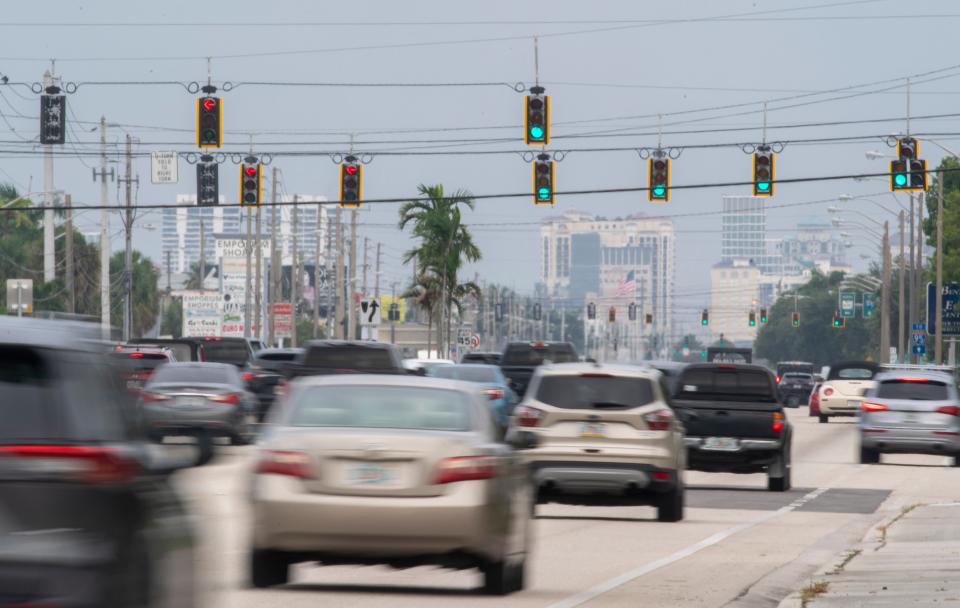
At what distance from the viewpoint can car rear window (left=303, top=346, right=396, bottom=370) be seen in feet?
121

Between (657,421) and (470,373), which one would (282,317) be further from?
(657,421)

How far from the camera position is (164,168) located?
63.9 metres

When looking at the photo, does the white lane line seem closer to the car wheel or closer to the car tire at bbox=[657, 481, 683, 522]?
the car tire at bbox=[657, 481, 683, 522]

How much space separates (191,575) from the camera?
8.73 m

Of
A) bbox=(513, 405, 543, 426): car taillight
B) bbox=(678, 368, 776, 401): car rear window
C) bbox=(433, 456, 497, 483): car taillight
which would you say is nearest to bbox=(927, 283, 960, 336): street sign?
bbox=(678, 368, 776, 401): car rear window

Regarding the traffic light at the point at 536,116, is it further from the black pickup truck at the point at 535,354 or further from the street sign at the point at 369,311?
the street sign at the point at 369,311

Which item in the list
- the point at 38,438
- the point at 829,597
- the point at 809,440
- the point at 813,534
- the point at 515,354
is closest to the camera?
the point at 38,438

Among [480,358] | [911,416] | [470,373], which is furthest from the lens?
[480,358]

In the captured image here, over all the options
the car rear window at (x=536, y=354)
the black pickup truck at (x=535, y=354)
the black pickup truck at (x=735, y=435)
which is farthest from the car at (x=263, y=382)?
the black pickup truck at (x=735, y=435)

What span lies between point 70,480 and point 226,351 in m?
43.1

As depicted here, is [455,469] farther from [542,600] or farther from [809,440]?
[809,440]

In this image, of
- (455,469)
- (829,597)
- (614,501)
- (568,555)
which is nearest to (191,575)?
(455,469)

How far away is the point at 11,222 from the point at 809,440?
8678 cm

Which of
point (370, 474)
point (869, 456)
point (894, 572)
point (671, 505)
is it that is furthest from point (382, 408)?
point (869, 456)
